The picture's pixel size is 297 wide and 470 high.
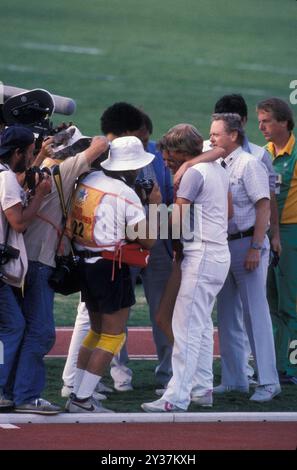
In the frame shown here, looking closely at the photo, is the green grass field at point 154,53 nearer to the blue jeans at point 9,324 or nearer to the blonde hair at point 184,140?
the blonde hair at point 184,140

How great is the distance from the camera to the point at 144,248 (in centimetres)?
952

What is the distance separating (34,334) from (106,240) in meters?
0.70

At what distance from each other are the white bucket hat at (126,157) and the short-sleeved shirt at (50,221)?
153 millimetres

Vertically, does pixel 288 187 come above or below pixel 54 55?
above

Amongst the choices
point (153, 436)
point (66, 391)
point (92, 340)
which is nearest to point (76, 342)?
point (66, 391)

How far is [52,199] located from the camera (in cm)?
951

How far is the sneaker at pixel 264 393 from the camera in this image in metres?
10.1

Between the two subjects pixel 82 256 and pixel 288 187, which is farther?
pixel 288 187

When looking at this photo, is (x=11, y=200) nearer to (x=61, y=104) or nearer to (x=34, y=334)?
(x=34, y=334)

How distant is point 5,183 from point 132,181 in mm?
824

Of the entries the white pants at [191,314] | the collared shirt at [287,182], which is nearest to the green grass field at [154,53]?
the collared shirt at [287,182]
